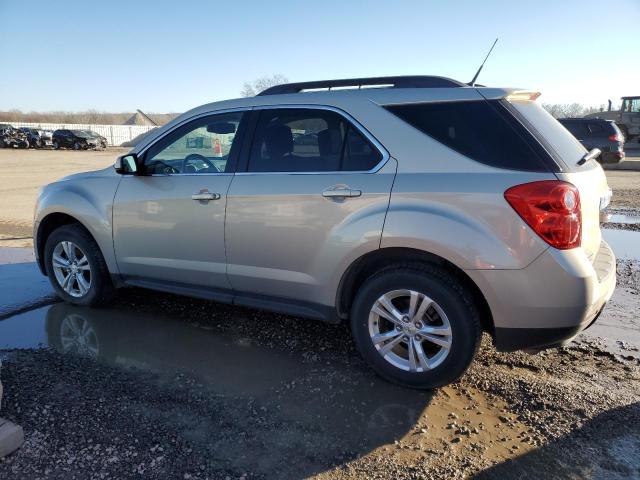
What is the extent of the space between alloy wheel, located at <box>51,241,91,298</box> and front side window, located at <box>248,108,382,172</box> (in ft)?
6.78

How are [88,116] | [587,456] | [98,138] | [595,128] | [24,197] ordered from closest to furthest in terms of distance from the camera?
[587,456] < [24,197] < [595,128] < [98,138] < [88,116]

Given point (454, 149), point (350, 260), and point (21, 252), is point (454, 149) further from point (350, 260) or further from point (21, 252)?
point (21, 252)

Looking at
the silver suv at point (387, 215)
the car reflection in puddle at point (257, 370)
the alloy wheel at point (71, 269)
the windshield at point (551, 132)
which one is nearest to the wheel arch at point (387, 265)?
the silver suv at point (387, 215)

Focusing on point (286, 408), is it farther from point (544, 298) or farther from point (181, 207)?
point (181, 207)

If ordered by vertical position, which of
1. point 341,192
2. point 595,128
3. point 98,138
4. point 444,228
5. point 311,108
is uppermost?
point 595,128

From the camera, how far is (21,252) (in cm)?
680

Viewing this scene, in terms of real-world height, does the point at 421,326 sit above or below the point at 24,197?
above

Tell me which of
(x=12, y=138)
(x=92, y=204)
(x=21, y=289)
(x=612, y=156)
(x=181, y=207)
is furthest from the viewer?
(x=12, y=138)

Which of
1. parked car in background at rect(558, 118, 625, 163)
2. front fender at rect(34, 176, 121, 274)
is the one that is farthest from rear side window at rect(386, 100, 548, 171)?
parked car in background at rect(558, 118, 625, 163)

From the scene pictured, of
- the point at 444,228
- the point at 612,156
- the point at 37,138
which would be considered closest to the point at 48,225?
the point at 444,228

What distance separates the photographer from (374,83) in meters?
3.55

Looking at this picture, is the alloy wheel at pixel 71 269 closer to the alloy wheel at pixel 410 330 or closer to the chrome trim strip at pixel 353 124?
the chrome trim strip at pixel 353 124

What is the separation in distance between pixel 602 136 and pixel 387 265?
732 inches

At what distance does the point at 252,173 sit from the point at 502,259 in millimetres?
1849
